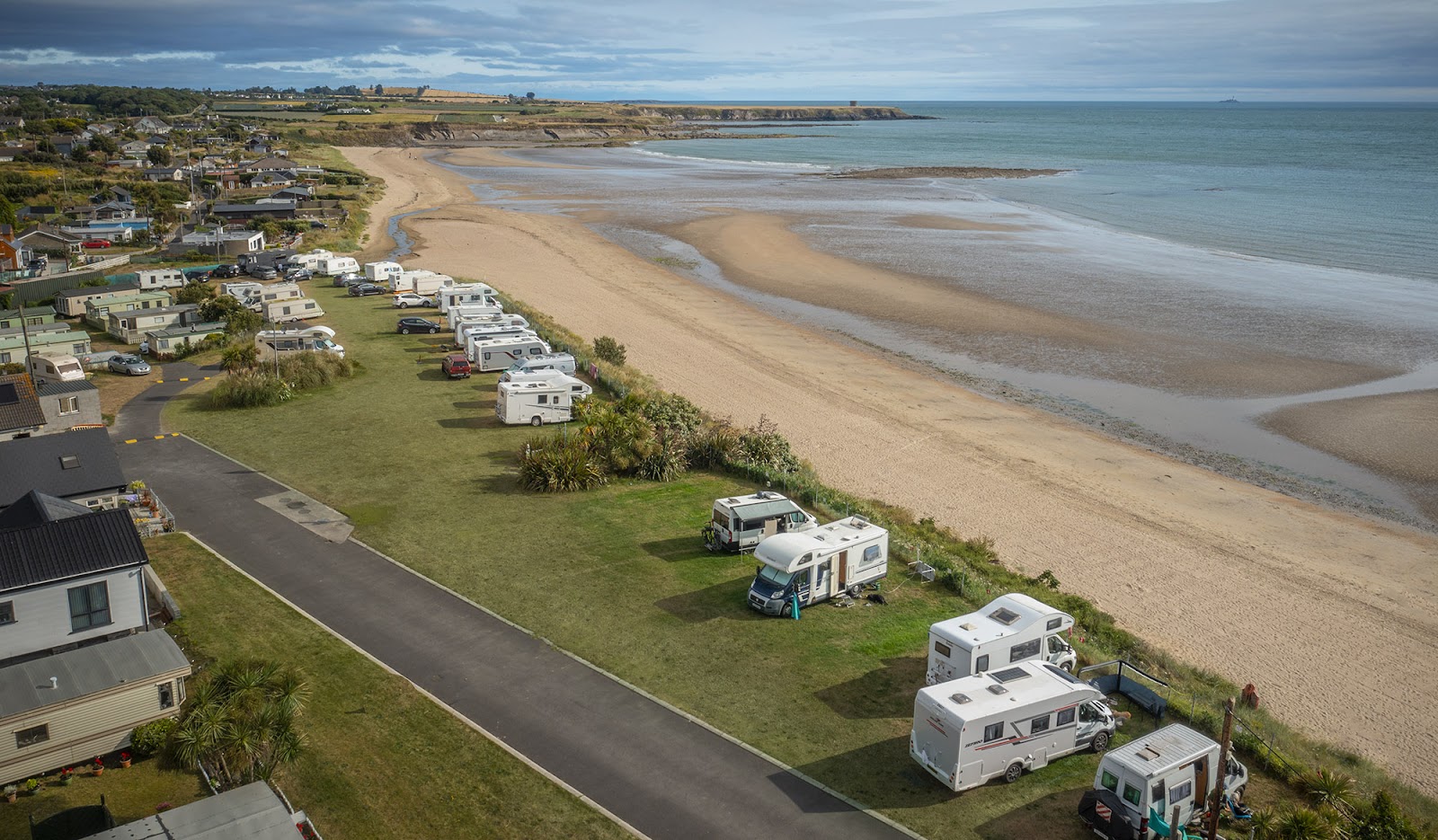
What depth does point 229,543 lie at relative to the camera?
23.9 meters

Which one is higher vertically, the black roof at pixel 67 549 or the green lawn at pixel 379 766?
the black roof at pixel 67 549

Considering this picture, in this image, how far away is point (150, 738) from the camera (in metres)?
15.8

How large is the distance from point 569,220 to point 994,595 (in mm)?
73051

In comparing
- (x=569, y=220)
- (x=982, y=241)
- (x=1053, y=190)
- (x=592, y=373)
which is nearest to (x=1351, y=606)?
(x=592, y=373)

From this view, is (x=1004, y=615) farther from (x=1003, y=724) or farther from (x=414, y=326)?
(x=414, y=326)

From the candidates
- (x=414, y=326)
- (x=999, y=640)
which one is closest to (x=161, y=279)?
(x=414, y=326)

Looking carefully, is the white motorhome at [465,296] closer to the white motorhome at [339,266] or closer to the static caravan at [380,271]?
the static caravan at [380,271]

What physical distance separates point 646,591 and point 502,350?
2041cm

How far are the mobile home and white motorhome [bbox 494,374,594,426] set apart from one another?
230 inches

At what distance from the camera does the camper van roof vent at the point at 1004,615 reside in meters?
17.9

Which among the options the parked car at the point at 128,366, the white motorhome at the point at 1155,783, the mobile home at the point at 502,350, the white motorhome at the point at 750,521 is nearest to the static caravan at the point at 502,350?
the mobile home at the point at 502,350

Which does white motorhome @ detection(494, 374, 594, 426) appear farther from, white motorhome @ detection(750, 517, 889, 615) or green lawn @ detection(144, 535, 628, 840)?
green lawn @ detection(144, 535, 628, 840)

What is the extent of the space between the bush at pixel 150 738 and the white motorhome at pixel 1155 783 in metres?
14.7

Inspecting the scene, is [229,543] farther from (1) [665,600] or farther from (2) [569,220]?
(2) [569,220]
